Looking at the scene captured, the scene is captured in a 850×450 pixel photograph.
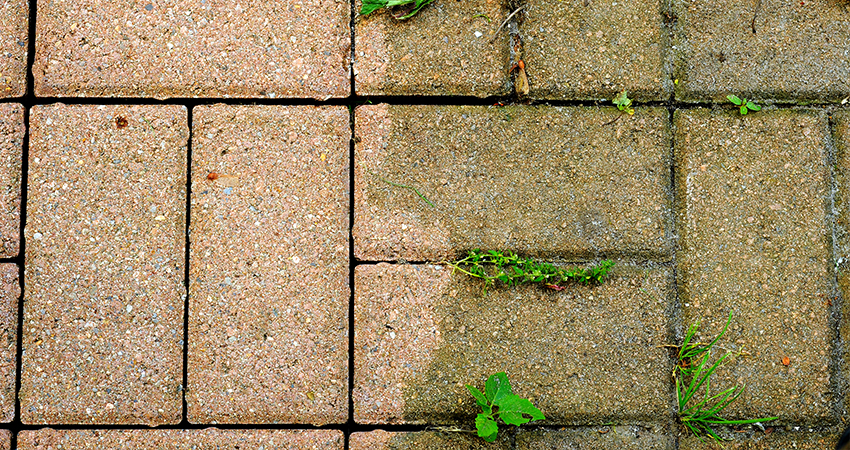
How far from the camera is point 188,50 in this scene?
220cm

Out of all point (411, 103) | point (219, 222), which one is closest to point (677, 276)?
point (411, 103)

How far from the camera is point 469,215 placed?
2.16 meters

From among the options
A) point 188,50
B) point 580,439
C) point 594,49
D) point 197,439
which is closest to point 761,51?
point 594,49

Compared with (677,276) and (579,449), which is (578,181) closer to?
(677,276)

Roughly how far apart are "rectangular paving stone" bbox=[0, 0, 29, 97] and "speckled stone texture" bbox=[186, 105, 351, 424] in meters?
0.63

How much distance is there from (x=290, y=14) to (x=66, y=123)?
33.3 inches

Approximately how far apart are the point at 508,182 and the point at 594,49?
0.56m

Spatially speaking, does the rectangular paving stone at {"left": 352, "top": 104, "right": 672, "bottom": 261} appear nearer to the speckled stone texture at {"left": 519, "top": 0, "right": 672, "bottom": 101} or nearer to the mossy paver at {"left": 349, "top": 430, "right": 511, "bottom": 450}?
the speckled stone texture at {"left": 519, "top": 0, "right": 672, "bottom": 101}

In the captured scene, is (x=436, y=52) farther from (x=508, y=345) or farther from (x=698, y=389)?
(x=698, y=389)

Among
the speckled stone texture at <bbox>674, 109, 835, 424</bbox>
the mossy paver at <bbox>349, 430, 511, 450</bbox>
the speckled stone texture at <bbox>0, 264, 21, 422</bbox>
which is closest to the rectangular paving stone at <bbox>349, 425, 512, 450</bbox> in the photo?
the mossy paver at <bbox>349, 430, 511, 450</bbox>

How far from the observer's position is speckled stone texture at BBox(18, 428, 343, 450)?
2.11m

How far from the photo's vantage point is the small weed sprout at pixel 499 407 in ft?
6.54

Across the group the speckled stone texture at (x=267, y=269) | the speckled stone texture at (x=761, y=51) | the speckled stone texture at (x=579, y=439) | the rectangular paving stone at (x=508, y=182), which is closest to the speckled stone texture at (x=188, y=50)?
the speckled stone texture at (x=267, y=269)

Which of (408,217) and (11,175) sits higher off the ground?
(11,175)
